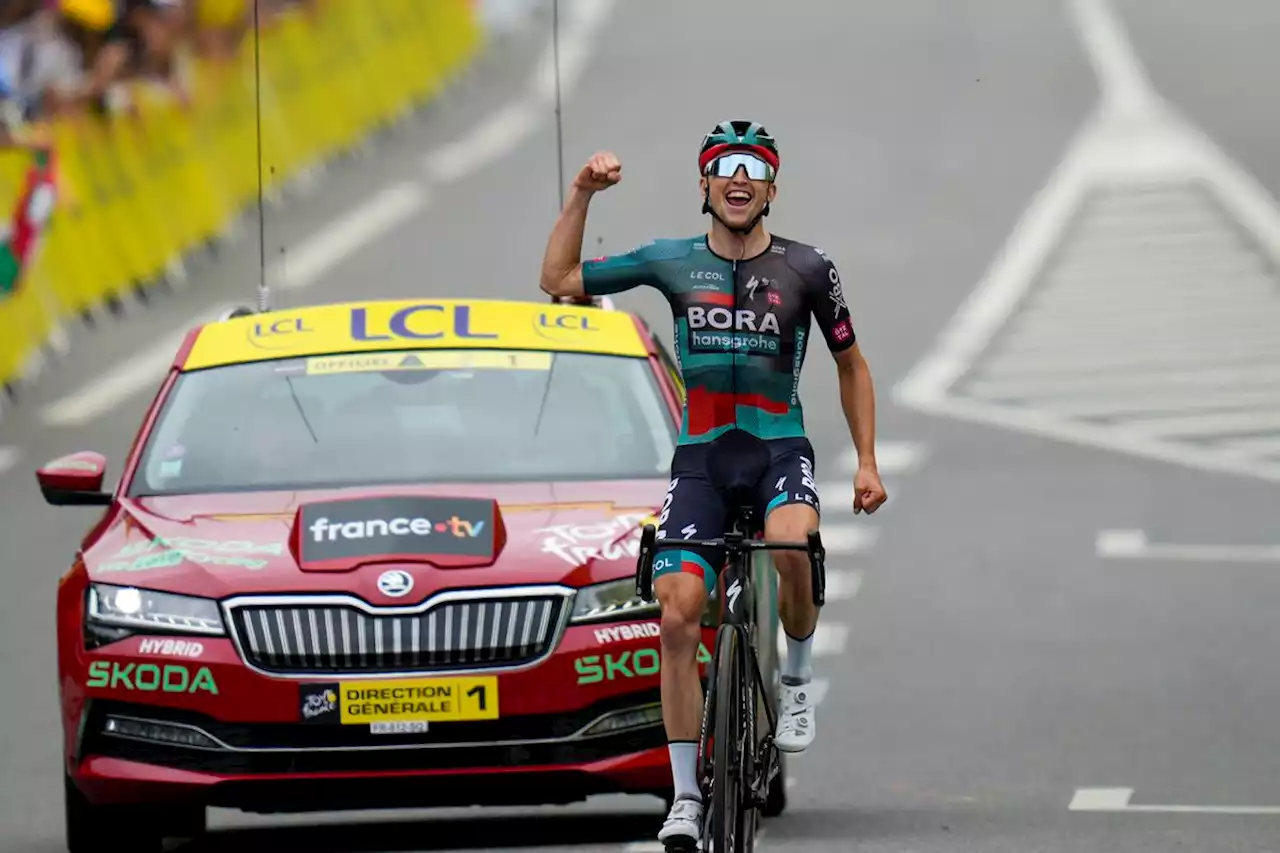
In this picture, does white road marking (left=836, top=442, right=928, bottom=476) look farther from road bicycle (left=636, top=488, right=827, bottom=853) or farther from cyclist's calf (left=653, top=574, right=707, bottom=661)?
cyclist's calf (left=653, top=574, right=707, bottom=661)

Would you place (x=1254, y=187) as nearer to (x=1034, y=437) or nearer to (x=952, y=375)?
(x=952, y=375)

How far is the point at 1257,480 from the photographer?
66.5 feet

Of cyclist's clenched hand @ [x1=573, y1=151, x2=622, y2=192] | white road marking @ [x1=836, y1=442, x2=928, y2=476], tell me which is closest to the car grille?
cyclist's clenched hand @ [x1=573, y1=151, x2=622, y2=192]

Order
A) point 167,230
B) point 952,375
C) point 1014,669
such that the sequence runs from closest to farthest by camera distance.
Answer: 1. point 1014,669
2. point 952,375
3. point 167,230

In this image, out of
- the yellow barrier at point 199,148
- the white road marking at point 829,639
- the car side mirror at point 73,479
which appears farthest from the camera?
the yellow barrier at point 199,148

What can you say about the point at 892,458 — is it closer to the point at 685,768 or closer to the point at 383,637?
the point at 383,637

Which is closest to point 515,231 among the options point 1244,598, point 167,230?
point 167,230

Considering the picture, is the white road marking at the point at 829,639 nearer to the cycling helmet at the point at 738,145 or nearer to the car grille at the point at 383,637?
the car grille at the point at 383,637

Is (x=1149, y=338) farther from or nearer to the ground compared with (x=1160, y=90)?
nearer to the ground

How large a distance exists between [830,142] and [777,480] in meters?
25.9

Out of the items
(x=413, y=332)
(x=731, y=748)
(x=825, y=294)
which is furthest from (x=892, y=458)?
(x=731, y=748)

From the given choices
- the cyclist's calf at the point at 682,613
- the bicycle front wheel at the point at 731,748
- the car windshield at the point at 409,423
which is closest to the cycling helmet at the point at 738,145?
the cyclist's calf at the point at 682,613

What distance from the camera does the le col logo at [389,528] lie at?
9.92m

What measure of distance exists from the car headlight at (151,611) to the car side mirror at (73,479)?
2.15ft
